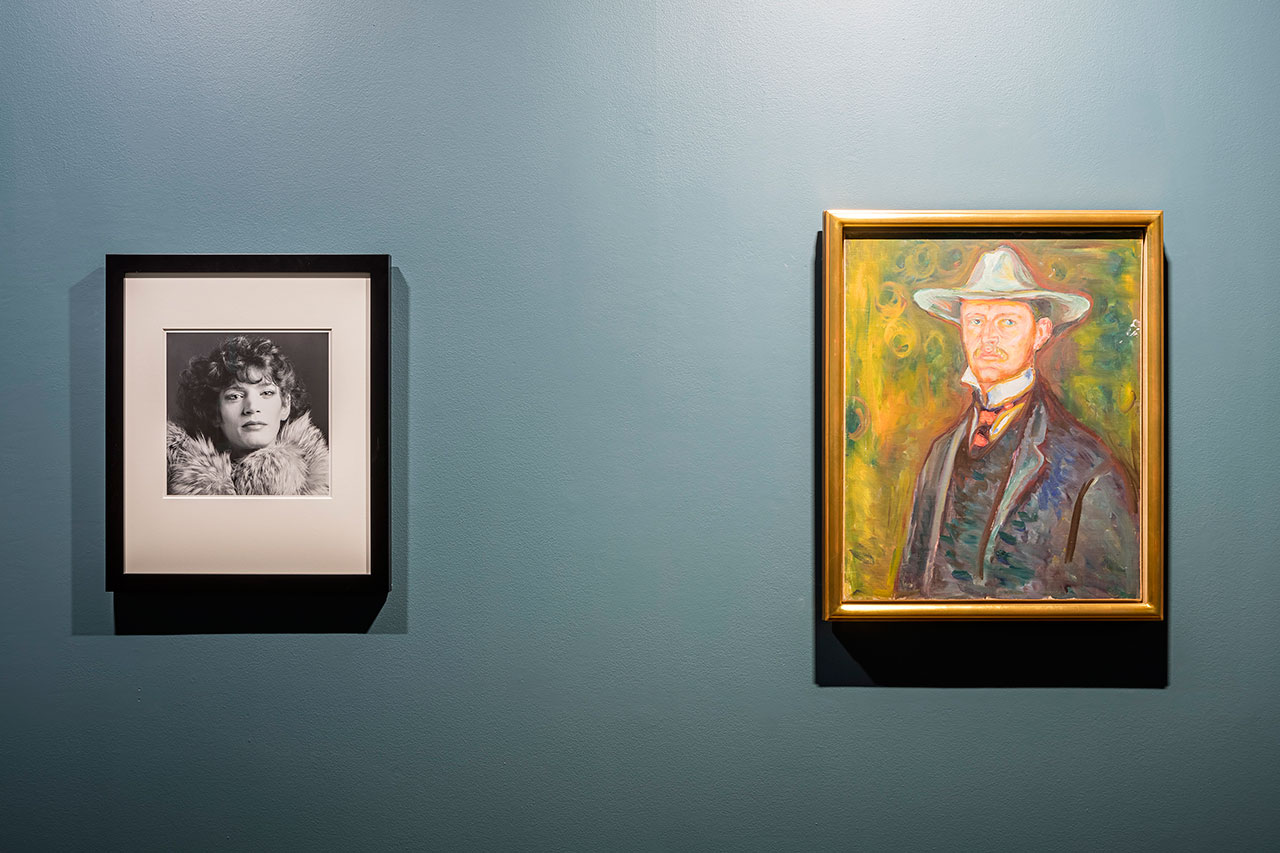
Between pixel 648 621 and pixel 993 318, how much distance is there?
542mm

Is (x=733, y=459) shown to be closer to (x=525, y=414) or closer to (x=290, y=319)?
(x=525, y=414)

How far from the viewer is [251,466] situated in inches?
37.1

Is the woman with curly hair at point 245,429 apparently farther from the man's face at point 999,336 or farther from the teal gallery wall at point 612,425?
the man's face at point 999,336

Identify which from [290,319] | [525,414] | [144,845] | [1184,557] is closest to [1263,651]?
[1184,557]

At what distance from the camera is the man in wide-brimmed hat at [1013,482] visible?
36.7 inches

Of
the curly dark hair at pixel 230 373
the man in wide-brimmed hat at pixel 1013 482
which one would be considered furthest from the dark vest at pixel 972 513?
the curly dark hair at pixel 230 373

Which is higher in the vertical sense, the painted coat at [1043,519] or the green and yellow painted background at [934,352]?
the green and yellow painted background at [934,352]

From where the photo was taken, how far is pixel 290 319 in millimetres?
938

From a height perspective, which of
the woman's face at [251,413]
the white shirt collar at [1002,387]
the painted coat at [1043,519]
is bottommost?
the painted coat at [1043,519]

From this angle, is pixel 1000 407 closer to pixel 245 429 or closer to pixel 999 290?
pixel 999 290

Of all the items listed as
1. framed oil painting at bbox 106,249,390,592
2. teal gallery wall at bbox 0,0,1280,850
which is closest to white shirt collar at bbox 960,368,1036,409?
teal gallery wall at bbox 0,0,1280,850

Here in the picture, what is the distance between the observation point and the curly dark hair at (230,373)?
3.08 feet

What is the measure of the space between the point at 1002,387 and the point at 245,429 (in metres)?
0.89

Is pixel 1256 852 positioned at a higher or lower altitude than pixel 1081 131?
lower
